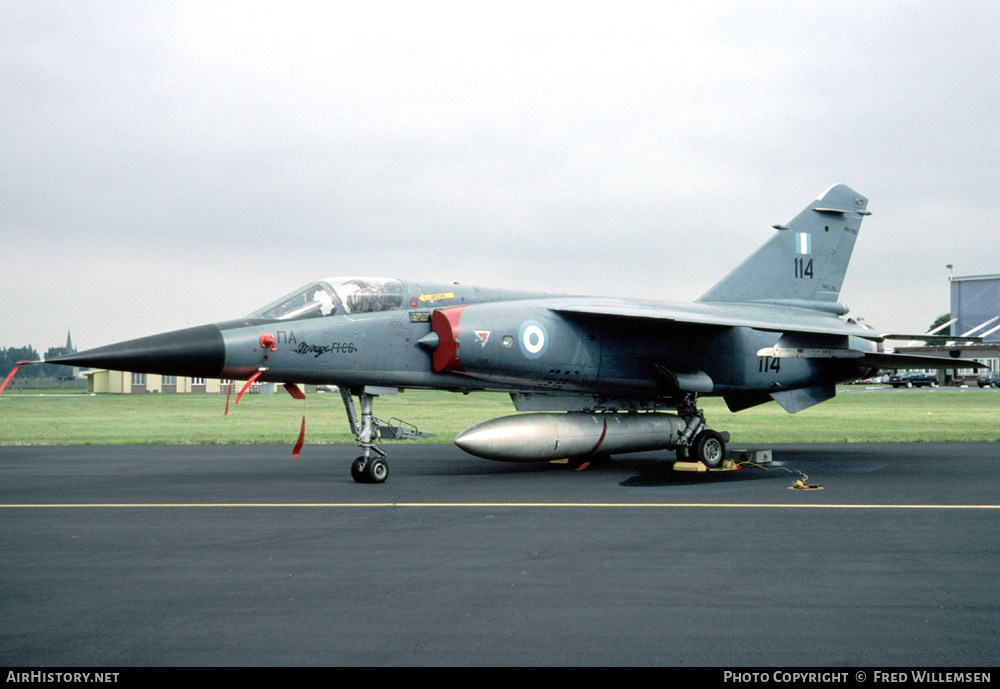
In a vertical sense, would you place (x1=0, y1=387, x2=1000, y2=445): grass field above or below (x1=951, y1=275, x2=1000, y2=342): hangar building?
below

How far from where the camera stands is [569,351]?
14406mm

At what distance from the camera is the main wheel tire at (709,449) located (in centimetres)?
1491

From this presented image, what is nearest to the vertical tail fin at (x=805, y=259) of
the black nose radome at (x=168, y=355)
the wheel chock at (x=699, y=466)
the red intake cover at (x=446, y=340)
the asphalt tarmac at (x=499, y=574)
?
the wheel chock at (x=699, y=466)

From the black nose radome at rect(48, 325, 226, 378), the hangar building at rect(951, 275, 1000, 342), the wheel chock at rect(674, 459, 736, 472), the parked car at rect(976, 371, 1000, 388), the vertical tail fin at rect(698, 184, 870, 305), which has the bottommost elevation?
the parked car at rect(976, 371, 1000, 388)

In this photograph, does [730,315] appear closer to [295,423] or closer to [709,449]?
[709,449]

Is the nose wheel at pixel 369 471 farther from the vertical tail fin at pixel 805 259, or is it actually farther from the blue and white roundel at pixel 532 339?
the vertical tail fin at pixel 805 259

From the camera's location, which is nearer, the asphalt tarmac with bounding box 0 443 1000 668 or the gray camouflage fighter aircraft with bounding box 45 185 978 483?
the asphalt tarmac with bounding box 0 443 1000 668

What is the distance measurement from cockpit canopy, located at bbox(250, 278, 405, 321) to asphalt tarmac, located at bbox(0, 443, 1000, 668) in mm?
2540

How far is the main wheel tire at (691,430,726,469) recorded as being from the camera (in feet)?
48.9

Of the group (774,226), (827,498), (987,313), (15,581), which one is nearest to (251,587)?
(15,581)

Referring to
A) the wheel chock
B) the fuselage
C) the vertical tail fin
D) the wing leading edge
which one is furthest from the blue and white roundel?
the vertical tail fin

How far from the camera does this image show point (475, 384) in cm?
1398

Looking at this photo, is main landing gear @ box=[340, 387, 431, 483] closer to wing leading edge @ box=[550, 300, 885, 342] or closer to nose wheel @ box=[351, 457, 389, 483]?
nose wheel @ box=[351, 457, 389, 483]

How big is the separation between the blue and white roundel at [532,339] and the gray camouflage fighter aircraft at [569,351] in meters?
0.03
